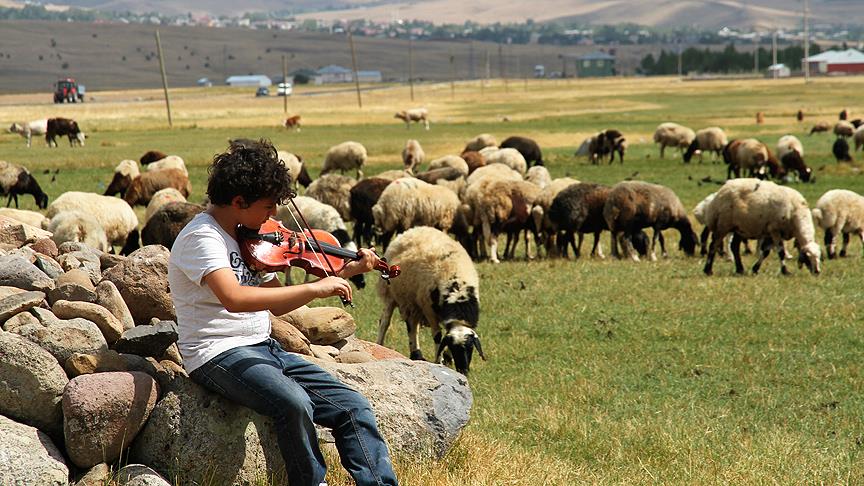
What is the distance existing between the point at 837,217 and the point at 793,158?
14.1 m

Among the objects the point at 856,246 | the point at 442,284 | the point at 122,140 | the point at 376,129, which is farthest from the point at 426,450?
the point at 376,129

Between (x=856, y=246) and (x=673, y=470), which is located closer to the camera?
(x=673, y=470)

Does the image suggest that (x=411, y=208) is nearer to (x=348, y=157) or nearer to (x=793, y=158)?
(x=348, y=157)

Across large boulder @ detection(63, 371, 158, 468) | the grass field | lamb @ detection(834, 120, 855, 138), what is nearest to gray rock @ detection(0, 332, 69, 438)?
large boulder @ detection(63, 371, 158, 468)

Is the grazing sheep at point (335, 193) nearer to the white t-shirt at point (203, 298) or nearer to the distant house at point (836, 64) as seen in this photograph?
the white t-shirt at point (203, 298)

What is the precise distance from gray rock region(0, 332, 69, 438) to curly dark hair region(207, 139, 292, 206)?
128cm

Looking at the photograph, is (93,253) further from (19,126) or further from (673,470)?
(19,126)

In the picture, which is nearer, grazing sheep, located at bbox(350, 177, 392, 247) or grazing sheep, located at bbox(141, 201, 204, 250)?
grazing sheep, located at bbox(141, 201, 204, 250)

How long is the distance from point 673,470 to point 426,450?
1821mm

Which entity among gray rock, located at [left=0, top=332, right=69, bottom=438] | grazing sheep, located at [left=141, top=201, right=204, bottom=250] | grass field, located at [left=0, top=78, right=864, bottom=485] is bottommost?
grass field, located at [left=0, top=78, right=864, bottom=485]

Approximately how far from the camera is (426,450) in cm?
660

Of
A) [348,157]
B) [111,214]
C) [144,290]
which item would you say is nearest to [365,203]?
[111,214]

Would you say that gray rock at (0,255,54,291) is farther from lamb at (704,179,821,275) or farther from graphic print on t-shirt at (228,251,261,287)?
lamb at (704,179,821,275)

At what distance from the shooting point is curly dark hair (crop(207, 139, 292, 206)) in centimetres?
545
